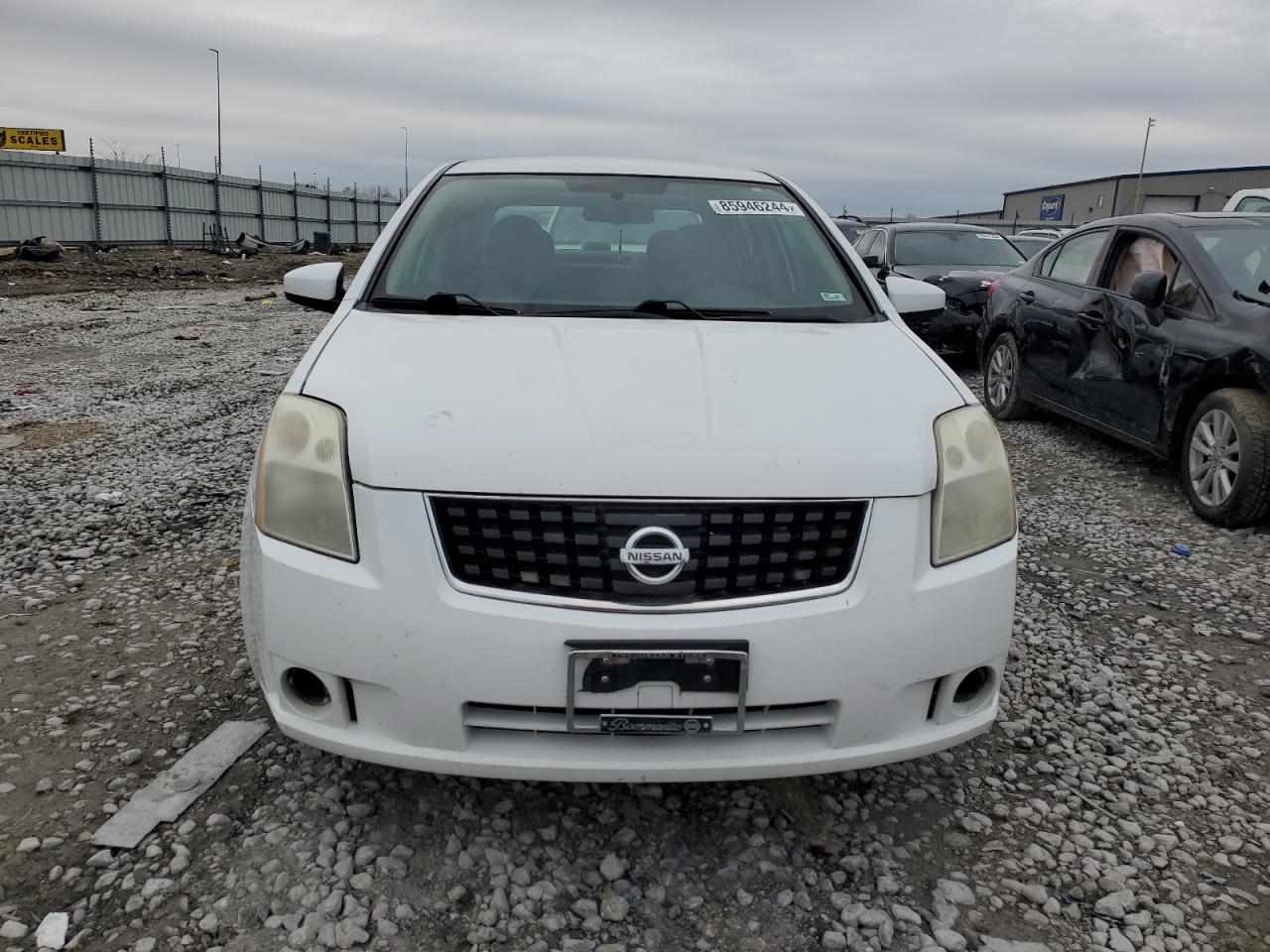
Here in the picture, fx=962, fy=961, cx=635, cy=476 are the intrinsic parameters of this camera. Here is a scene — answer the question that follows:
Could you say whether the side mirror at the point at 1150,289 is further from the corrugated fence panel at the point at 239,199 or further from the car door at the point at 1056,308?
the corrugated fence panel at the point at 239,199

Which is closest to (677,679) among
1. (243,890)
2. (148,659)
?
(243,890)

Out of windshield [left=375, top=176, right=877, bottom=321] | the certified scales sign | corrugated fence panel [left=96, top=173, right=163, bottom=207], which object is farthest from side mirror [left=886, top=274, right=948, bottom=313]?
the certified scales sign

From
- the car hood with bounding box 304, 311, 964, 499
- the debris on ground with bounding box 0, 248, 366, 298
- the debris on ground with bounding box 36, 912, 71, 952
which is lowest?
the debris on ground with bounding box 36, 912, 71, 952

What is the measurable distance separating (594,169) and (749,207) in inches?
23.4

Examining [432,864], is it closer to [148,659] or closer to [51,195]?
[148,659]

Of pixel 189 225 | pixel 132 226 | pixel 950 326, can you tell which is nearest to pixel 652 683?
pixel 950 326

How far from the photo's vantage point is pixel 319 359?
7.84 feet

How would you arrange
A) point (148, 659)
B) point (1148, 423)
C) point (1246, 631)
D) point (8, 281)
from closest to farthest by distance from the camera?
point (148, 659) < point (1246, 631) < point (1148, 423) < point (8, 281)

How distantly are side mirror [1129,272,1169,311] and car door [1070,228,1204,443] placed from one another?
0.29 ft

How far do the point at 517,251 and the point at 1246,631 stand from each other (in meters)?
3.02

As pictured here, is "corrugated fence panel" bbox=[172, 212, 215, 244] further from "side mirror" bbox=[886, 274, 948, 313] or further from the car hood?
the car hood

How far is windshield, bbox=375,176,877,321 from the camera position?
2.96m

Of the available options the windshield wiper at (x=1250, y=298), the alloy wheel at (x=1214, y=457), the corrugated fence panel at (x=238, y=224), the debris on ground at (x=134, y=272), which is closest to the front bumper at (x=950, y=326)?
the windshield wiper at (x=1250, y=298)

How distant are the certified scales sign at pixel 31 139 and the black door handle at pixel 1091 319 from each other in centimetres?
3952
